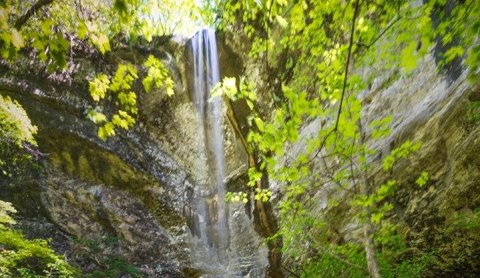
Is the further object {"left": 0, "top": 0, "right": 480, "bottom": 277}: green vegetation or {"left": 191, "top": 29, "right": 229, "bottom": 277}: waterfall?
{"left": 191, "top": 29, "right": 229, "bottom": 277}: waterfall

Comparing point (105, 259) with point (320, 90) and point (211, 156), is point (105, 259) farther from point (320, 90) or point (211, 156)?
point (320, 90)

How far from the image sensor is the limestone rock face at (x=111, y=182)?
10602 millimetres

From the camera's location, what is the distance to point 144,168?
12125 mm

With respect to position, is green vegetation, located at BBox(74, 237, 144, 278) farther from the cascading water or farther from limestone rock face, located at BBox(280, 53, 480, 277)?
limestone rock face, located at BBox(280, 53, 480, 277)

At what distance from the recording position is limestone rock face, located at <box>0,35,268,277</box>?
34.8 ft

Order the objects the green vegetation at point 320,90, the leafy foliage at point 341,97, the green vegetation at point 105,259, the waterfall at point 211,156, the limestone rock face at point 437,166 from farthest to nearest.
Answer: the waterfall at point 211,156, the green vegetation at point 105,259, the limestone rock face at point 437,166, the leafy foliage at point 341,97, the green vegetation at point 320,90

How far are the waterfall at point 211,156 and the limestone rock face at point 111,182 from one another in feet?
1.34

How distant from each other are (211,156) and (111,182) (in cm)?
378

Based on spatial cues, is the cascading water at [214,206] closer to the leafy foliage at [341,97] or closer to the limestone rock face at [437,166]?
the leafy foliage at [341,97]

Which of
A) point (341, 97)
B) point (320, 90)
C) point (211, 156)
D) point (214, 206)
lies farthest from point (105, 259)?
point (341, 97)

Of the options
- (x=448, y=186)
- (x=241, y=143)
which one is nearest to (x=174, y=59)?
(x=241, y=143)

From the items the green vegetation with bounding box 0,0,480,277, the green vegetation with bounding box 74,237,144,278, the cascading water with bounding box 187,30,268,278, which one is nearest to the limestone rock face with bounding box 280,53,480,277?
the green vegetation with bounding box 0,0,480,277

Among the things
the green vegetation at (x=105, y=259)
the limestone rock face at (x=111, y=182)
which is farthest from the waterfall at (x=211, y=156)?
the green vegetation at (x=105, y=259)

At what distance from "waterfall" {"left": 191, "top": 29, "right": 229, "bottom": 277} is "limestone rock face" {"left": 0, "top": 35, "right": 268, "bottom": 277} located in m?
0.41
